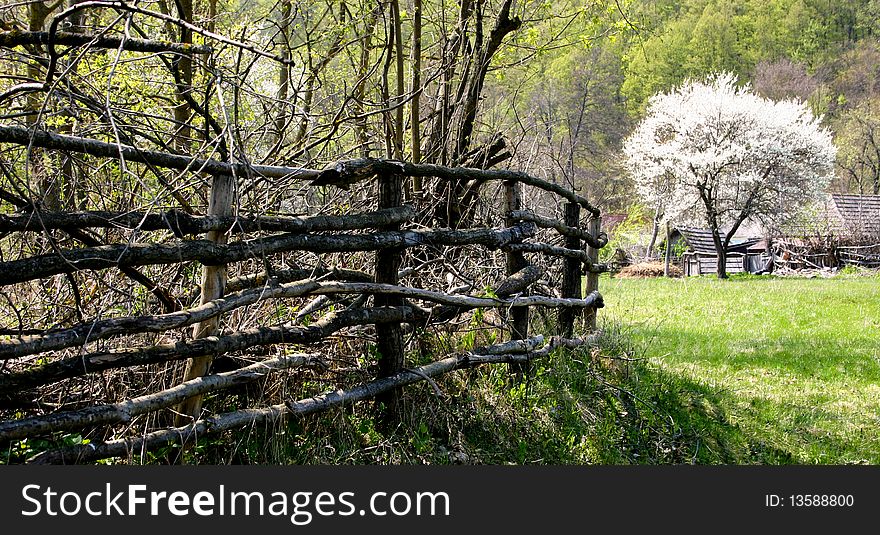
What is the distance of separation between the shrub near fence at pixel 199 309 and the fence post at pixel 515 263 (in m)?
0.29

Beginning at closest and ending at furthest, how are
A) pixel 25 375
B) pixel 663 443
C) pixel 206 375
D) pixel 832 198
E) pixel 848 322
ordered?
pixel 25 375, pixel 206 375, pixel 663 443, pixel 848 322, pixel 832 198

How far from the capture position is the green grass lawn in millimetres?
5355

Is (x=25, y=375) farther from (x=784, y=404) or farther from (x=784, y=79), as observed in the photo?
(x=784, y=79)

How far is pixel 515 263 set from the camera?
502cm

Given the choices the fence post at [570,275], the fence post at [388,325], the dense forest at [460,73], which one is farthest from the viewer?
the fence post at [570,275]

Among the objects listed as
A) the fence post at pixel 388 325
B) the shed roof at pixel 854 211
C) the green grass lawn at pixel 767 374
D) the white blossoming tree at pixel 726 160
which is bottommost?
the green grass lawn at pixel 767 374

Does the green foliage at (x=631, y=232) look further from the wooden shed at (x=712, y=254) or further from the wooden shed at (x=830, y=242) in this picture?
the wooden shed at (x=830, y=242)

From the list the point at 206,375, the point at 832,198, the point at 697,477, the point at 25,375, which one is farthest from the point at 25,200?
the point at 832,198

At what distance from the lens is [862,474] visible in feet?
14.1

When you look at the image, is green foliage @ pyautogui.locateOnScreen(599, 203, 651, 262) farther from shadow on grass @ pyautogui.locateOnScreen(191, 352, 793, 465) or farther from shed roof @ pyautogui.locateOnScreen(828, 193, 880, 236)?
shadow on grass @ pyautogui.locateOnScreen(191, 352, 793, 465)

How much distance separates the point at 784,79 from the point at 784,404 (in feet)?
177

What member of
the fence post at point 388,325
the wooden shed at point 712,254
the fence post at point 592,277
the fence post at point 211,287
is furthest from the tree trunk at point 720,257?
the fence post at point 211,287

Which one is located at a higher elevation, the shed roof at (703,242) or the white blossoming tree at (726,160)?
the white blossoming tree at (726,160)

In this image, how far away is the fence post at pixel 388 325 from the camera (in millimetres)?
3891
